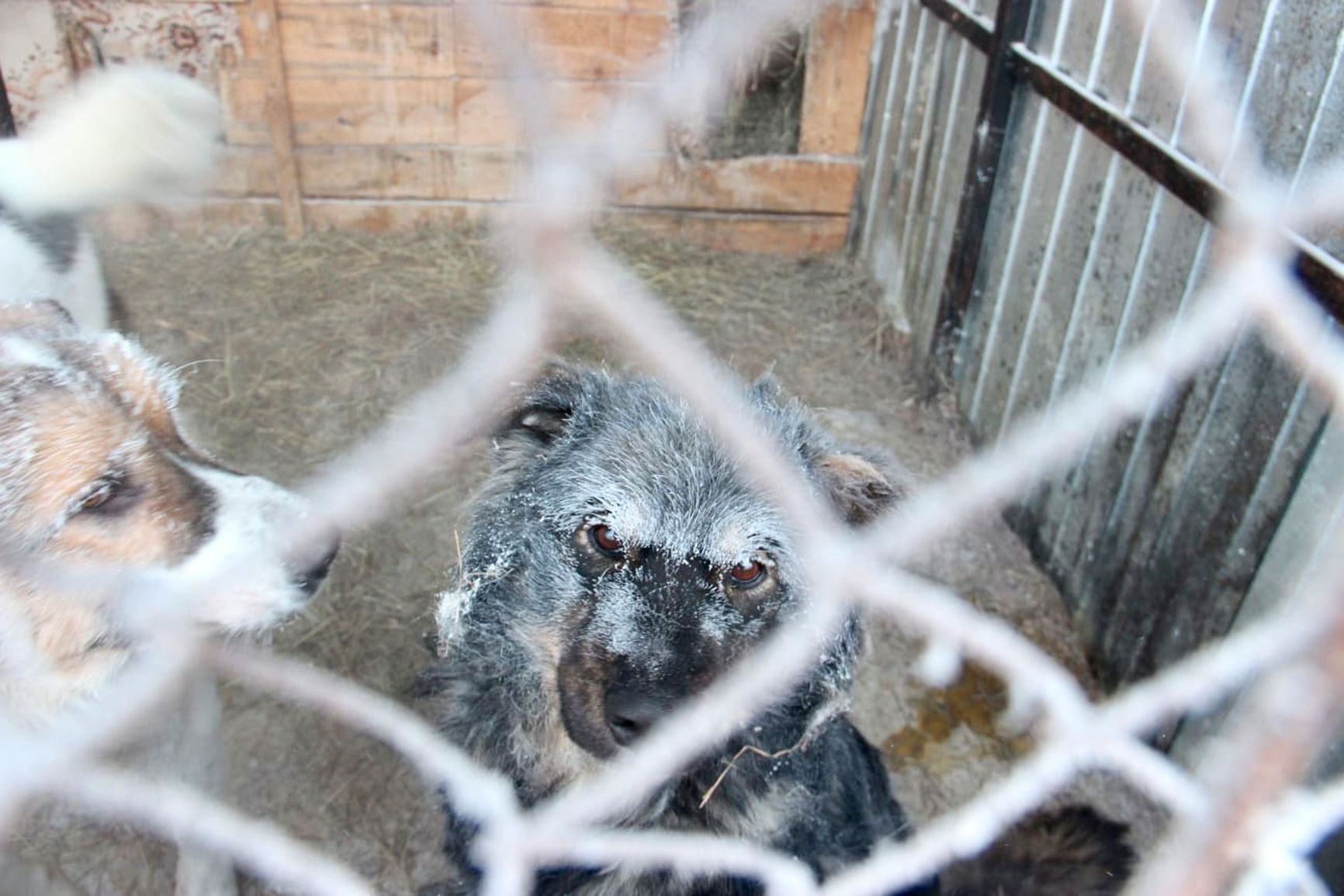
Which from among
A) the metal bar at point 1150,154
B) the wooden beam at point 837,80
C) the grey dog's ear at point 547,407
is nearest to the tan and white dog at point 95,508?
the grey dog's ear at point 547,407

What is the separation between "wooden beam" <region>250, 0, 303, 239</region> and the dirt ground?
20 cm

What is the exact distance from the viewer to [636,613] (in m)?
2.18

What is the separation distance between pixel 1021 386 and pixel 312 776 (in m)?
3.06

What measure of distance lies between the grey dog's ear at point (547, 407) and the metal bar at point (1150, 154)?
6.07 ft

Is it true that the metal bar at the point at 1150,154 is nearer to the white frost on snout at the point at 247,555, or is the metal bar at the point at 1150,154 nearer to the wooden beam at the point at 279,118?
the white frost on snout at the point at 247,555

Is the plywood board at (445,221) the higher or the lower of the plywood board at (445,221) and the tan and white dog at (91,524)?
the lower

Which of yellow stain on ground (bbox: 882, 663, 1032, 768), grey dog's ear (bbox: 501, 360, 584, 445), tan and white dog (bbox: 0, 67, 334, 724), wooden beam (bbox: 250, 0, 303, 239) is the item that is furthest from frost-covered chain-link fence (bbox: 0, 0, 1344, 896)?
wooden beam (bbox: 250, 0, 303, 239)

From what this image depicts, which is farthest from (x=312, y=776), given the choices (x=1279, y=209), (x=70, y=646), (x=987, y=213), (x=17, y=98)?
(x=17, y=98)

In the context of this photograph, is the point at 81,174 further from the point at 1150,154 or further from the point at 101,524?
the point at 1150,154

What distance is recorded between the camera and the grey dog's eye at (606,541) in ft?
7.56

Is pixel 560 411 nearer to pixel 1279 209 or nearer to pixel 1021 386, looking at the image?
pixel 1279 209

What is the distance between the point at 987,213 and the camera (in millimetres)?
4434

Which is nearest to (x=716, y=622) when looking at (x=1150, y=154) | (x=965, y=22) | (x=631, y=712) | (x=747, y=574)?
(x=747, y=574)

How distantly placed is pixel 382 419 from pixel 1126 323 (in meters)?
3.17
